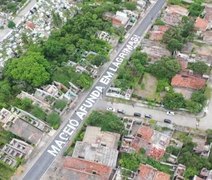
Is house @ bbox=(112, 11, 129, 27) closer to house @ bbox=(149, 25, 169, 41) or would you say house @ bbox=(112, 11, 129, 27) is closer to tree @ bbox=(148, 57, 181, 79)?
house @ bbox=(149, 25, 169, 41)

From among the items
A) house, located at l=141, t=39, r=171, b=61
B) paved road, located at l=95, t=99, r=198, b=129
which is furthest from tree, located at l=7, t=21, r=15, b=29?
paved road, located at l=95, t=99, r=198, b=129

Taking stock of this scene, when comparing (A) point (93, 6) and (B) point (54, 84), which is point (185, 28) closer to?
(A) point (93, 6)

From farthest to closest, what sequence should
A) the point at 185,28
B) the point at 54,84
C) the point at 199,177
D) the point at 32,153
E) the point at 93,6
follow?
the point at 93,6 < the point at 185,28 < the point at 54,84 < the point at 32,153 < the point at 199,177

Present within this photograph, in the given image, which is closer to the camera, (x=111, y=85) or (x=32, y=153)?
(x=32, y=153)

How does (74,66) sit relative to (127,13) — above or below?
below

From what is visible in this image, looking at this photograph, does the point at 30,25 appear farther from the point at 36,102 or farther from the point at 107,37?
the point at 36,102

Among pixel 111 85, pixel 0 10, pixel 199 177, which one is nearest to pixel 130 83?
pixel 111 85

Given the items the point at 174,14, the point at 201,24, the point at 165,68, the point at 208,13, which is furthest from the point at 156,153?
the point at 208,13
